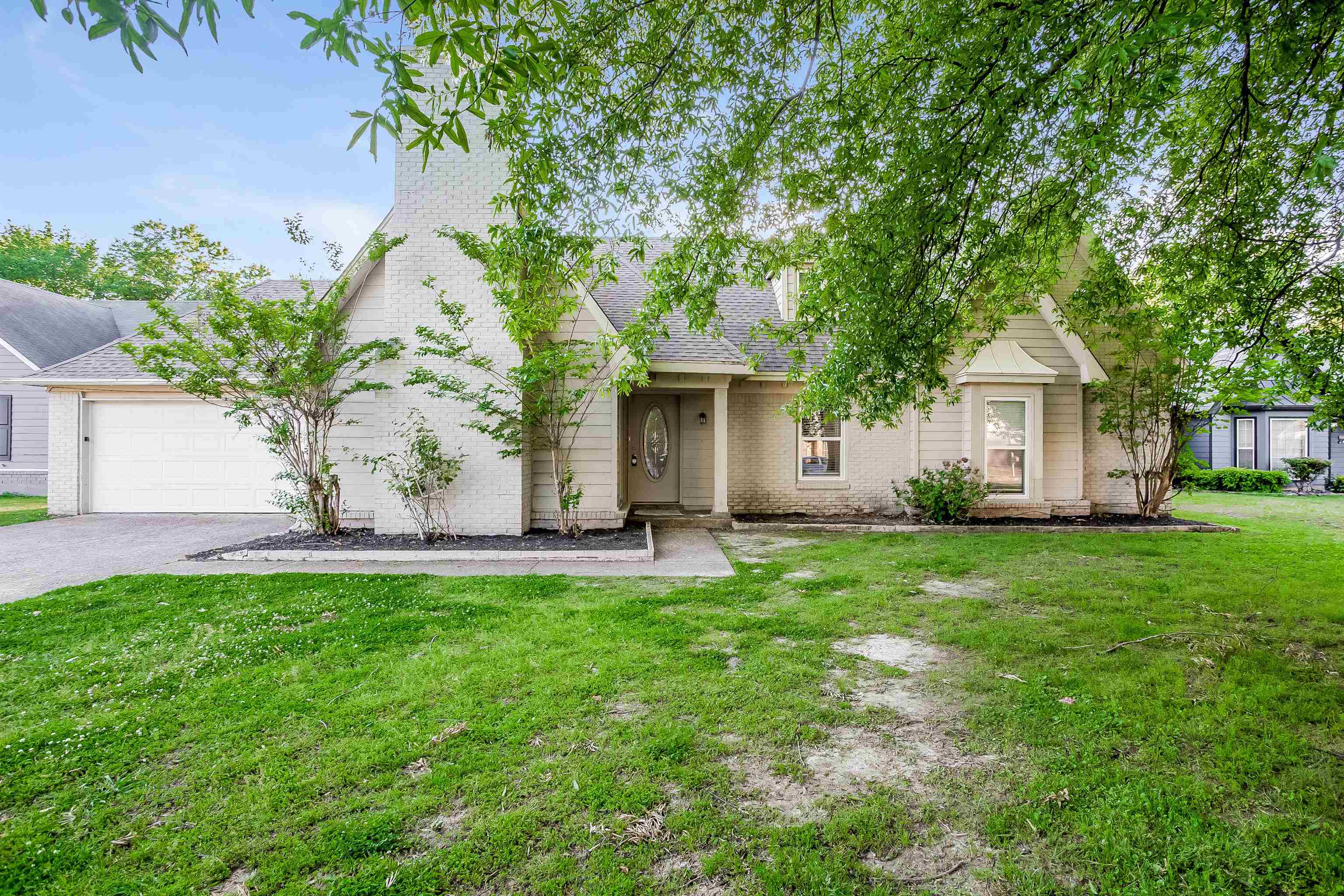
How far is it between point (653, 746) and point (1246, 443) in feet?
78.9

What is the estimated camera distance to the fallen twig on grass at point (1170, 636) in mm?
4348

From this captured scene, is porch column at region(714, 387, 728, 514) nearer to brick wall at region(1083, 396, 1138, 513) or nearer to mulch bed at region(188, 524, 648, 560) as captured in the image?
mulch bed at region(188, 524, 648, 560)

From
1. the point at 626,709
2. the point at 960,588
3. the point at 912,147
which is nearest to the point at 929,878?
the point at 626,709

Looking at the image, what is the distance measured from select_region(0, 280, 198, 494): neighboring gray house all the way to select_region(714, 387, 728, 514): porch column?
13.3m

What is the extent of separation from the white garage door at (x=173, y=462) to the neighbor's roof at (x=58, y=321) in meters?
4.67

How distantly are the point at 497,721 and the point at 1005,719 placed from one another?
110 inches

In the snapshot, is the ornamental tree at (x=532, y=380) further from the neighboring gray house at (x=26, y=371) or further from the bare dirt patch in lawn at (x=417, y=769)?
the neighboring gray house at (x=26, y=371)

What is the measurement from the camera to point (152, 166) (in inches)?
829

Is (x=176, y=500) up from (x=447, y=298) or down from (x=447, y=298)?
down

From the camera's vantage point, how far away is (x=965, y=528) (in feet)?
33.2

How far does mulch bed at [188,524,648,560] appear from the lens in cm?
789

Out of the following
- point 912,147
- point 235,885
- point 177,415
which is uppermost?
point 912,147

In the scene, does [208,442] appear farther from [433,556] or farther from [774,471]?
[774,471]

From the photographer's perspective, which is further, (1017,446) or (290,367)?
(1017,446)
